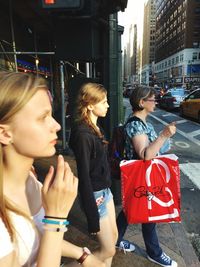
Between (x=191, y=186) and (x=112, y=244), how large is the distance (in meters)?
4.32

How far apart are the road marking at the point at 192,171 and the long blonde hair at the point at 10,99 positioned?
19.1 feet

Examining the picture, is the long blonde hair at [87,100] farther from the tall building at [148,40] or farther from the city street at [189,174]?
the tall building at [148,40]

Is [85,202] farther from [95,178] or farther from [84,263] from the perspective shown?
[84,263]

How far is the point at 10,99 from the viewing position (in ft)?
4.35

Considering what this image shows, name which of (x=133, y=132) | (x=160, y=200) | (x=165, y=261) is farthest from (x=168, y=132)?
(x=165, y=261)

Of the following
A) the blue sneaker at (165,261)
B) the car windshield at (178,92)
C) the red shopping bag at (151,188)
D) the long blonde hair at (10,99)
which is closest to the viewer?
the long blonde hair at (10,99)

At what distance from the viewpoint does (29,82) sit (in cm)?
140

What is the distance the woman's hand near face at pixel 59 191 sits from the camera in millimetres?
1335

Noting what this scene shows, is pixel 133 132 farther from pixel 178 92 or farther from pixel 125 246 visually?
pixel 178 92

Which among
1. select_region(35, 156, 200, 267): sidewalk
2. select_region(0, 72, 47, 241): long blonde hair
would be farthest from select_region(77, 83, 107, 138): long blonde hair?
select_region(35, 156, 200, 267): sidewalk

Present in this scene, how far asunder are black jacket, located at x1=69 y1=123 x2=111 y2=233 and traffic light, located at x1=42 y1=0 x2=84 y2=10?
1.68 m

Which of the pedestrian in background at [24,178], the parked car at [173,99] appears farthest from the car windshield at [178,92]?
the pedestrian in background at [24,178]

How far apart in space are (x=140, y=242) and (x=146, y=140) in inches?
66.5

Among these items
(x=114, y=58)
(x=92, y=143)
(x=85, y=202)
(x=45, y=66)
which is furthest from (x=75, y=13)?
(x=45, y=66)
